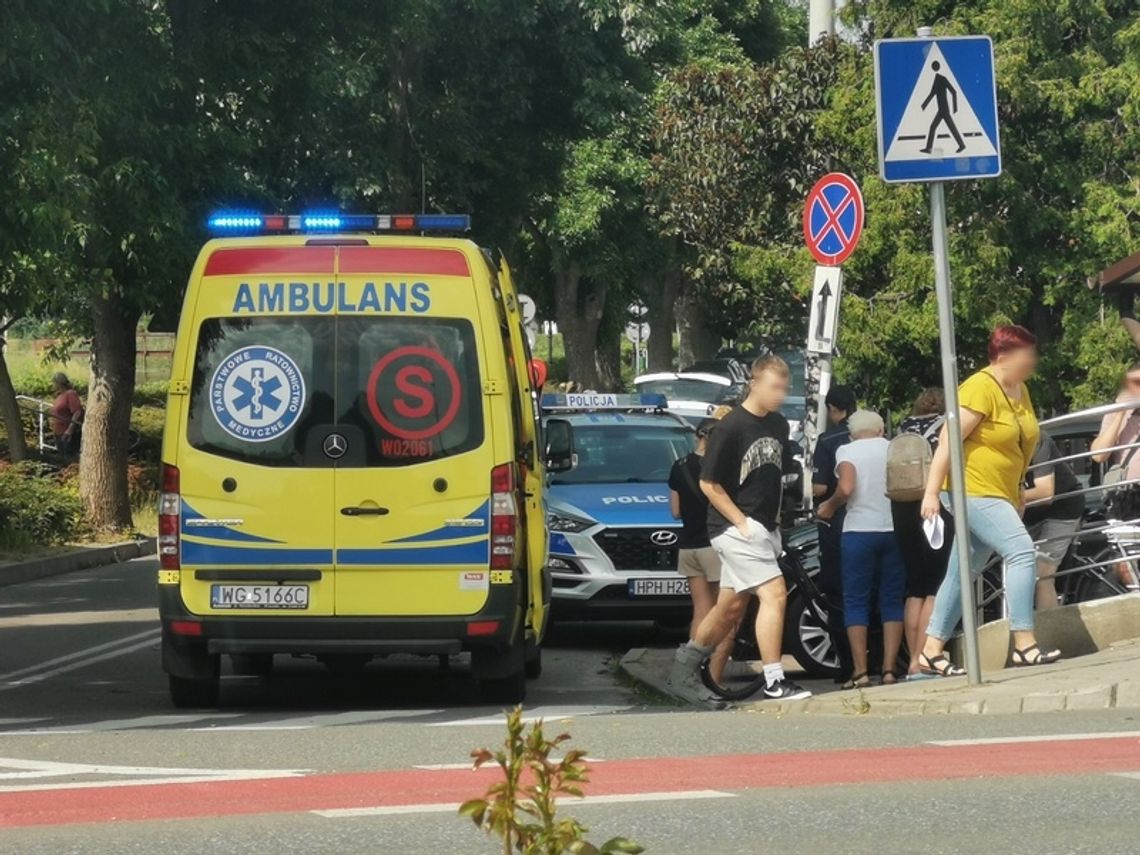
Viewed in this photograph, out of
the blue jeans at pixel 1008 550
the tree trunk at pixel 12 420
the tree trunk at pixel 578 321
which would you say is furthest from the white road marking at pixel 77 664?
the tree trunk at pixel 578 321

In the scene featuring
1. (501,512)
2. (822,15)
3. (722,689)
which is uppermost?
(822,15)

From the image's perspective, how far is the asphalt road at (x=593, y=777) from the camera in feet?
24.5

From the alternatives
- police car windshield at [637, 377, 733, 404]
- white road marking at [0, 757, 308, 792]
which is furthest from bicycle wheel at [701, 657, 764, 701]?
police car windshield at [637, 377, 733, 404]

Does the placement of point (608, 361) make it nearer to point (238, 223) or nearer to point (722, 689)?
point (238, 223)

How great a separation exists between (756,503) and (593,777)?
3468 millimetres

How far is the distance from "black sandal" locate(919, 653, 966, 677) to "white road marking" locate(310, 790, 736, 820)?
13.7 feet

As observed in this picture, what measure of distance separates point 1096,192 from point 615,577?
48.8 ft

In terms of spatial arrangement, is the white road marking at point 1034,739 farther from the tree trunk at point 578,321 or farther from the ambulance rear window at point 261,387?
the tree trunk at point 578,321

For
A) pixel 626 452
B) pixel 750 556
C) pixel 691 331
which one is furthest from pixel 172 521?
pixel 691 331

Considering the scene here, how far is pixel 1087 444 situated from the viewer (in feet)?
54.2

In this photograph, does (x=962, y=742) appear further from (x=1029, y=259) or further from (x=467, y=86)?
(x=467, y=86)

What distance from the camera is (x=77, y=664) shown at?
15258mm

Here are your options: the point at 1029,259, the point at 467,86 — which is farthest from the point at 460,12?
the point at 1029,259

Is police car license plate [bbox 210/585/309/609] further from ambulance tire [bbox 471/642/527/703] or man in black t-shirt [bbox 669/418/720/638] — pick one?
man in black t-shirt [bbox 669/418/720/638]
